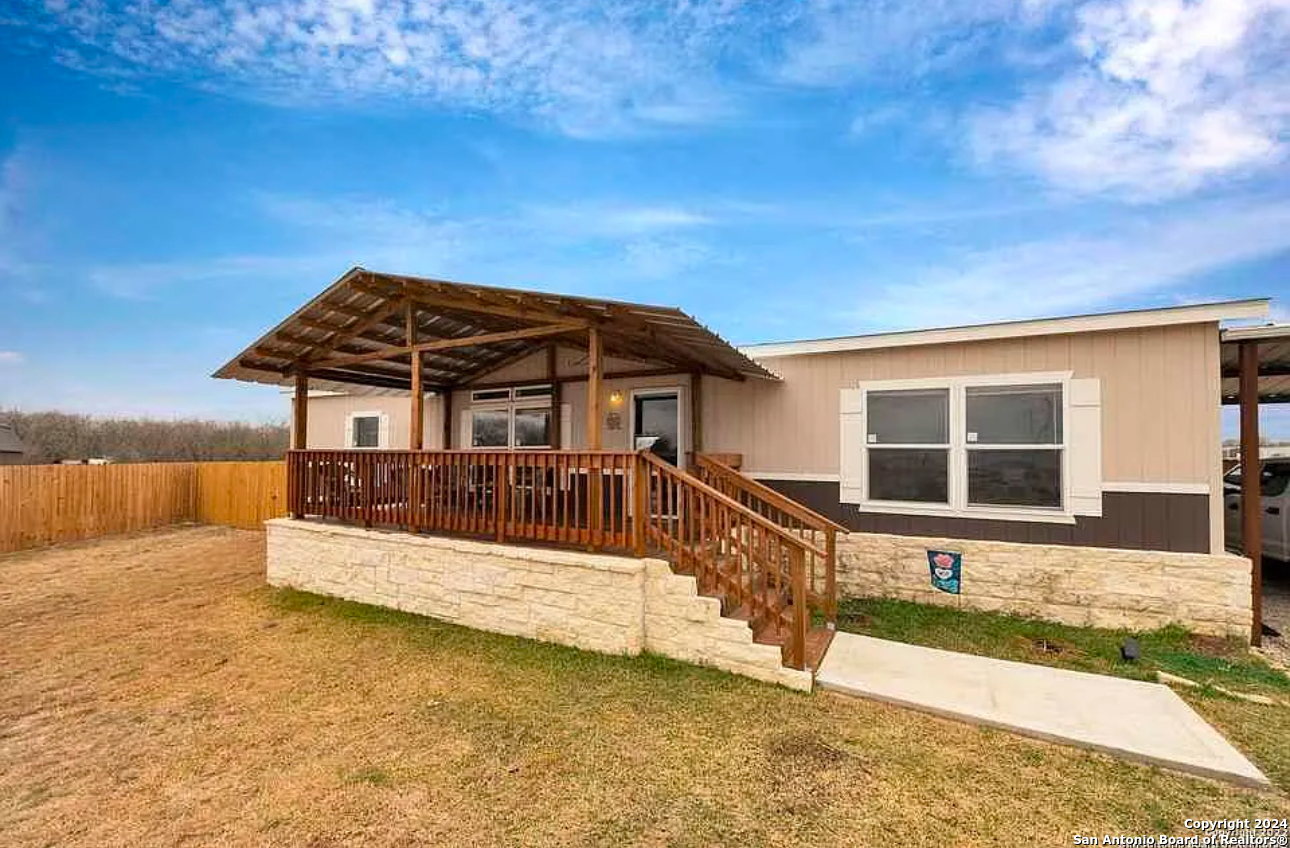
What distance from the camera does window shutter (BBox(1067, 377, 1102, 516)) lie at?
5.60 metres

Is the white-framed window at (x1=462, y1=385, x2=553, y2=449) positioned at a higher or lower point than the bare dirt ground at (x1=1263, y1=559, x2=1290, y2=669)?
higher

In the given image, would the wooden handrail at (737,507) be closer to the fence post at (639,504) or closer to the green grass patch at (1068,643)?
the fence post at (639,504)

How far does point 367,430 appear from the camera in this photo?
1088 centimetres

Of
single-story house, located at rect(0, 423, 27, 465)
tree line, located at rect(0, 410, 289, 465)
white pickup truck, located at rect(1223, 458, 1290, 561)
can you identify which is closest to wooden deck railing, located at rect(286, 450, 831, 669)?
white pickup truck, located at rect(1223, 458, 1290, 561)

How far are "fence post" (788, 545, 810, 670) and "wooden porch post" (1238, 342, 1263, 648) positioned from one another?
4.51m

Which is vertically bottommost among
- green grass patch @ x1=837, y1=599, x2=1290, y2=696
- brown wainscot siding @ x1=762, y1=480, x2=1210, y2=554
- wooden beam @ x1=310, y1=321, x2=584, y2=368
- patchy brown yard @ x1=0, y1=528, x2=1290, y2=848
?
green grass patch @ x1=837, y1=599, x2=1290, y2=696

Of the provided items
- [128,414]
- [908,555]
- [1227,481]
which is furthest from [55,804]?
[128,414]

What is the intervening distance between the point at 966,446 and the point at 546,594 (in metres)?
4.76

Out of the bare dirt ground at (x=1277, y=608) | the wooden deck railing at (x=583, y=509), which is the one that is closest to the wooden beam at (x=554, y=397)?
the wooden deck railing at (x=583, y=509)

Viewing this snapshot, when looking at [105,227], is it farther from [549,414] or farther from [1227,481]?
[1227,481]

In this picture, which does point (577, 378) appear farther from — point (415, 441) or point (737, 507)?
point (737, 507)

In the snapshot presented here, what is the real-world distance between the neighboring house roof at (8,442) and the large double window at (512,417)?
46.3ft

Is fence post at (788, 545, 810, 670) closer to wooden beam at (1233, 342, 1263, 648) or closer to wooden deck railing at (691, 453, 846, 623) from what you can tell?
wooden deck railing at (691, 453, 846, 623)

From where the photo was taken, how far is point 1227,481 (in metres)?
8.97
